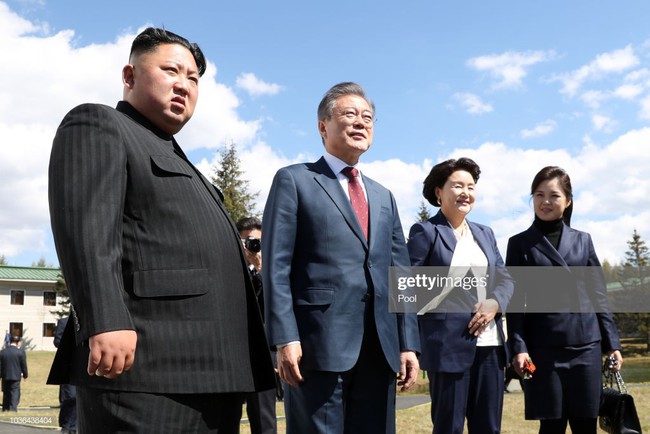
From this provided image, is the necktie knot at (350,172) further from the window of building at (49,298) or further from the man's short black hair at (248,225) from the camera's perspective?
the window of building at (49,298)

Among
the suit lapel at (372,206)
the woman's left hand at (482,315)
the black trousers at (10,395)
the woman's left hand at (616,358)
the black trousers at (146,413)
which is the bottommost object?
the black trousers at (10,395)

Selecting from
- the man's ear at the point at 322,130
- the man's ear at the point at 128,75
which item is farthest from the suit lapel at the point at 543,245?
the man's ear at the point at 128,75

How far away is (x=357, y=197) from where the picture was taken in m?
3.76

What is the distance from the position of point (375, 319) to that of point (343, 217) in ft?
1.85

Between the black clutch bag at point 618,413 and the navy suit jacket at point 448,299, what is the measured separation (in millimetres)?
1051

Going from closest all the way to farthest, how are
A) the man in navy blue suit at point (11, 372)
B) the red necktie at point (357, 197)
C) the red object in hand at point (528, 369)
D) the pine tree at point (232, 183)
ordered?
the red necktie at point (357, 197) → the red object in hand at point (528, 369) → the man in navy blue suit at point (11, 372) → the pine tree at point (232, 183)

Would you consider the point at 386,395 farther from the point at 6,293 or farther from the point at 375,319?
the point at 6,293

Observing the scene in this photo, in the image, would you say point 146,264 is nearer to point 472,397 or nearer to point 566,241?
point 472,397

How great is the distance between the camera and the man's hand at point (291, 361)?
3.26 m

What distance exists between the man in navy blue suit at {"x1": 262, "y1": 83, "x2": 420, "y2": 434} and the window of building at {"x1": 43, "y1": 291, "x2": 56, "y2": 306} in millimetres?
69939

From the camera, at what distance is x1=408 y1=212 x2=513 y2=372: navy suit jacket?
4.45 meters

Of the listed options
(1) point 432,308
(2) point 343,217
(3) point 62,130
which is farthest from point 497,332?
(3) point 62,130

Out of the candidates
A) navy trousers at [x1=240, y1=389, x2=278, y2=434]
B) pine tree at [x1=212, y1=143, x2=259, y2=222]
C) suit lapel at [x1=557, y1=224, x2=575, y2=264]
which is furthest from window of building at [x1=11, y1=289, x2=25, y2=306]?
suit lapel at [x1=557, y1=224, x2=575, y2=264]

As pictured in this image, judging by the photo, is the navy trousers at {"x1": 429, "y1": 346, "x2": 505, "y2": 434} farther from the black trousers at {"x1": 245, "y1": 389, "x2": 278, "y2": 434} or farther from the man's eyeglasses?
the black trousers at {"x1": 245, "y1": 389, "x2": 278, "y2": 434}
